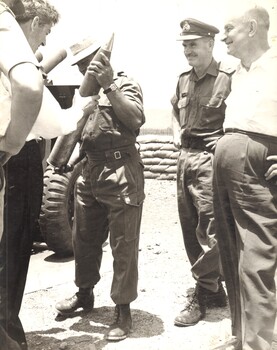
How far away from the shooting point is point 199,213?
4.53 meters

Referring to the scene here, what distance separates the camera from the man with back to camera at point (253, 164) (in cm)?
343

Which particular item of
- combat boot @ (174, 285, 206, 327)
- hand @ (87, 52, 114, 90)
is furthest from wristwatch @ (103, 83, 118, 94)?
combat boot @ (174, 285, 206, 327)

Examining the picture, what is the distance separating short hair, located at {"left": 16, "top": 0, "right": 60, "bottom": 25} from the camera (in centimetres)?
359

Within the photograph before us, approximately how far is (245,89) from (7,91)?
133cm

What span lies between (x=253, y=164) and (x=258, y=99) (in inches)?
13.9

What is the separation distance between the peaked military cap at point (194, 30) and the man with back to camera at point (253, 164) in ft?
3.42

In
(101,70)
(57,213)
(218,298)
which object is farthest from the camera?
(57,213)

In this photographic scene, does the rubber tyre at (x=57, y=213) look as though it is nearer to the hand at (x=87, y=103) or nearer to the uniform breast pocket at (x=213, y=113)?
the uniform breast pocket at (x=213, y=113)

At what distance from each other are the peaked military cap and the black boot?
197cm

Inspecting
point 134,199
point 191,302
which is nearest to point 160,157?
point 191,302

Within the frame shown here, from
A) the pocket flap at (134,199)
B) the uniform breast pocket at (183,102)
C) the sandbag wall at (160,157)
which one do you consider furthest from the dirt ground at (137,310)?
the sandbag wall at (160,157)

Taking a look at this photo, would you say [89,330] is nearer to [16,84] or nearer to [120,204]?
[120,204]

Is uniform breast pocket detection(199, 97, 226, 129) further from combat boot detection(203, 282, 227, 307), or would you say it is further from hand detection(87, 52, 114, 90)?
combat boot detection(203, 282, 227, 307)

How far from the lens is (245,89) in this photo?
3.50m
